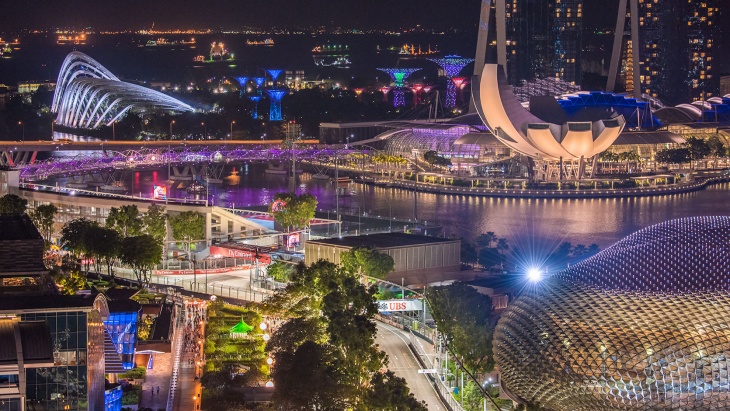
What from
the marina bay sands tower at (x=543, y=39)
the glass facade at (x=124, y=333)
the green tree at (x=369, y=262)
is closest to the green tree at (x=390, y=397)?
the glass facade at (x=124, y=333)

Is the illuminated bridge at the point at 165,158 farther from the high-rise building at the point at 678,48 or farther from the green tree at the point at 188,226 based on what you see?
the high-rise building at the point at 678,48

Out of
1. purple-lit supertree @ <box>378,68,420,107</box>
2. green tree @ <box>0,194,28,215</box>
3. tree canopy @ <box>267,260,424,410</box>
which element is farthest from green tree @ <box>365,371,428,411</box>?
purple-lit supertree @ <box>378,68,420,107</box>

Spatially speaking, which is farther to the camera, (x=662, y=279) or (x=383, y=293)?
(x=383, y=293)

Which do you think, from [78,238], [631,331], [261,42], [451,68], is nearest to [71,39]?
[261,42]

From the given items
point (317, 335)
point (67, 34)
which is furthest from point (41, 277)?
point (67, 34)

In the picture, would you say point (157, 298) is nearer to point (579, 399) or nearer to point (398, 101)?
point (579, 399)

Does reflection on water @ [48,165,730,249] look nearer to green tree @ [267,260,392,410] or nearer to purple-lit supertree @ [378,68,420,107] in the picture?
green tree @ [267,260,392,410]
